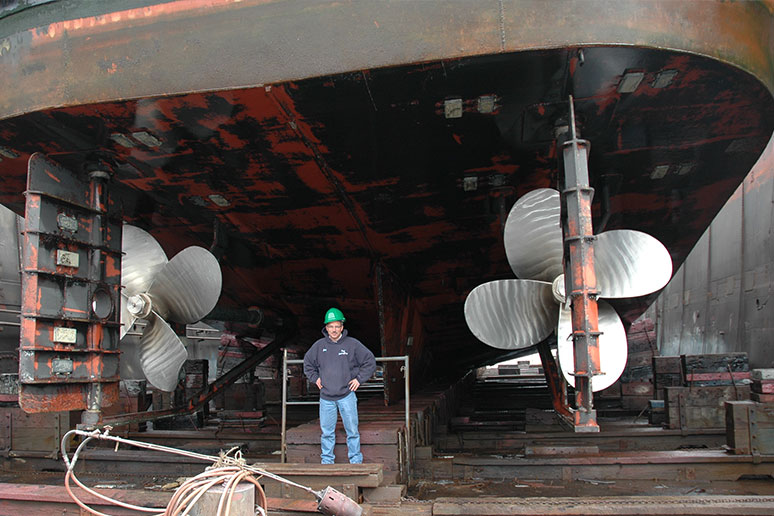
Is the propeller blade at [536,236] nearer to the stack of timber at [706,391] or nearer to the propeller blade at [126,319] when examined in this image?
the stack of timber at [706,391]

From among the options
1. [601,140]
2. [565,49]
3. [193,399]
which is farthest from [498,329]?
[193,399]

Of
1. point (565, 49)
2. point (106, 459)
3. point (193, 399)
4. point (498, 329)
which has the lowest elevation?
point (106, 459)

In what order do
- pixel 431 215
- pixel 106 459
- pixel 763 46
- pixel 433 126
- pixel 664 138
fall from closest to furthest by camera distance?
1. pixel 763 46
2. pixel 433 126
3. pixel 664 138
4. pixel 431 215
5. pixel 106 459

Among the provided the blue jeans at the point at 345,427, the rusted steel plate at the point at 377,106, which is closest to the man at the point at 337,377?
the blue jeans at the point at 345,427

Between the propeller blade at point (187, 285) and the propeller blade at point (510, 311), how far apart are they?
2.74m

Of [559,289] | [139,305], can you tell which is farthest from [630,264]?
[139,305]

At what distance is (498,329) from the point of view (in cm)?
560

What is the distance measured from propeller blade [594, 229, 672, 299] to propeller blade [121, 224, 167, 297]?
4357mm

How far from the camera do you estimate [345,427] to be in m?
5.15

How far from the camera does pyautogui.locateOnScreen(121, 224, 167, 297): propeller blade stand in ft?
21.4

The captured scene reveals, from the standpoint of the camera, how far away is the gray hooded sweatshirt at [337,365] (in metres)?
5.14

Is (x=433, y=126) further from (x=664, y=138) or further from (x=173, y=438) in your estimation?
(x=173, y=438)

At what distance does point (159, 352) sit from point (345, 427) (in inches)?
98.0

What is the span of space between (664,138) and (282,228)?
3902mm
